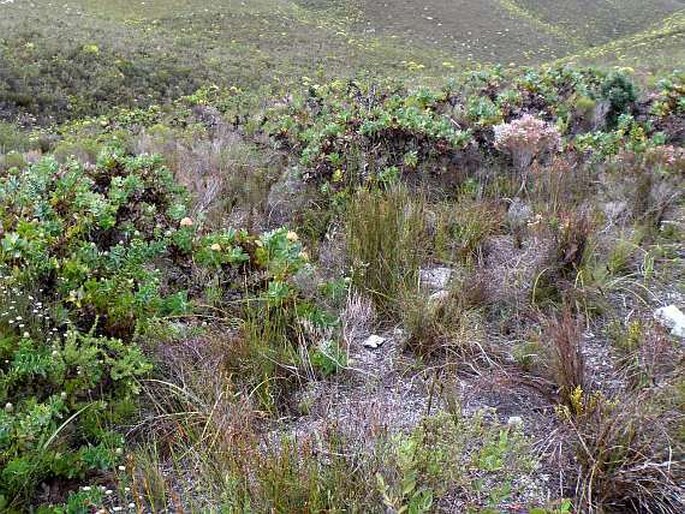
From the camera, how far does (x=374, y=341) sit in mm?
2732

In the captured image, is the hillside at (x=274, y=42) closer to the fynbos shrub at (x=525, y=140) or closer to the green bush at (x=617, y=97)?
the green bush at (x=617, y=97)

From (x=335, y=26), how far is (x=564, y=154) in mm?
30733

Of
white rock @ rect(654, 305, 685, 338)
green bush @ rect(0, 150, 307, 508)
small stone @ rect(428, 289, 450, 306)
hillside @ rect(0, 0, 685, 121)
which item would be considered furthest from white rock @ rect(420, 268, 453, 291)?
hillside @ rect(0, 0, 685, 121)

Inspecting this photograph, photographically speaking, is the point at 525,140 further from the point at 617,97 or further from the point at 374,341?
the point at 374,341

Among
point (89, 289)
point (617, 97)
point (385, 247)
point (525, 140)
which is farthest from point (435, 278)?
point (617, 97)

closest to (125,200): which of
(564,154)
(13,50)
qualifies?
(564,154)

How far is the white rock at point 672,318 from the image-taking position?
2.58 metres

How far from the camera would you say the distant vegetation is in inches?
70.4

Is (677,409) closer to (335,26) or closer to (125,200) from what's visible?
(125,200)

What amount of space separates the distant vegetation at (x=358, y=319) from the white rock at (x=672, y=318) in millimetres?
77

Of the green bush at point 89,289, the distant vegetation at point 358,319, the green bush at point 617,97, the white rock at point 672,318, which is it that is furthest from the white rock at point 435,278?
the green bush at point 617,97

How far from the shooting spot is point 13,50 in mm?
17031

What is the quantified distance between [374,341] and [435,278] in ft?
1.89

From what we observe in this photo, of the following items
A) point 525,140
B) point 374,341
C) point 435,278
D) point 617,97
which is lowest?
point 374,341
